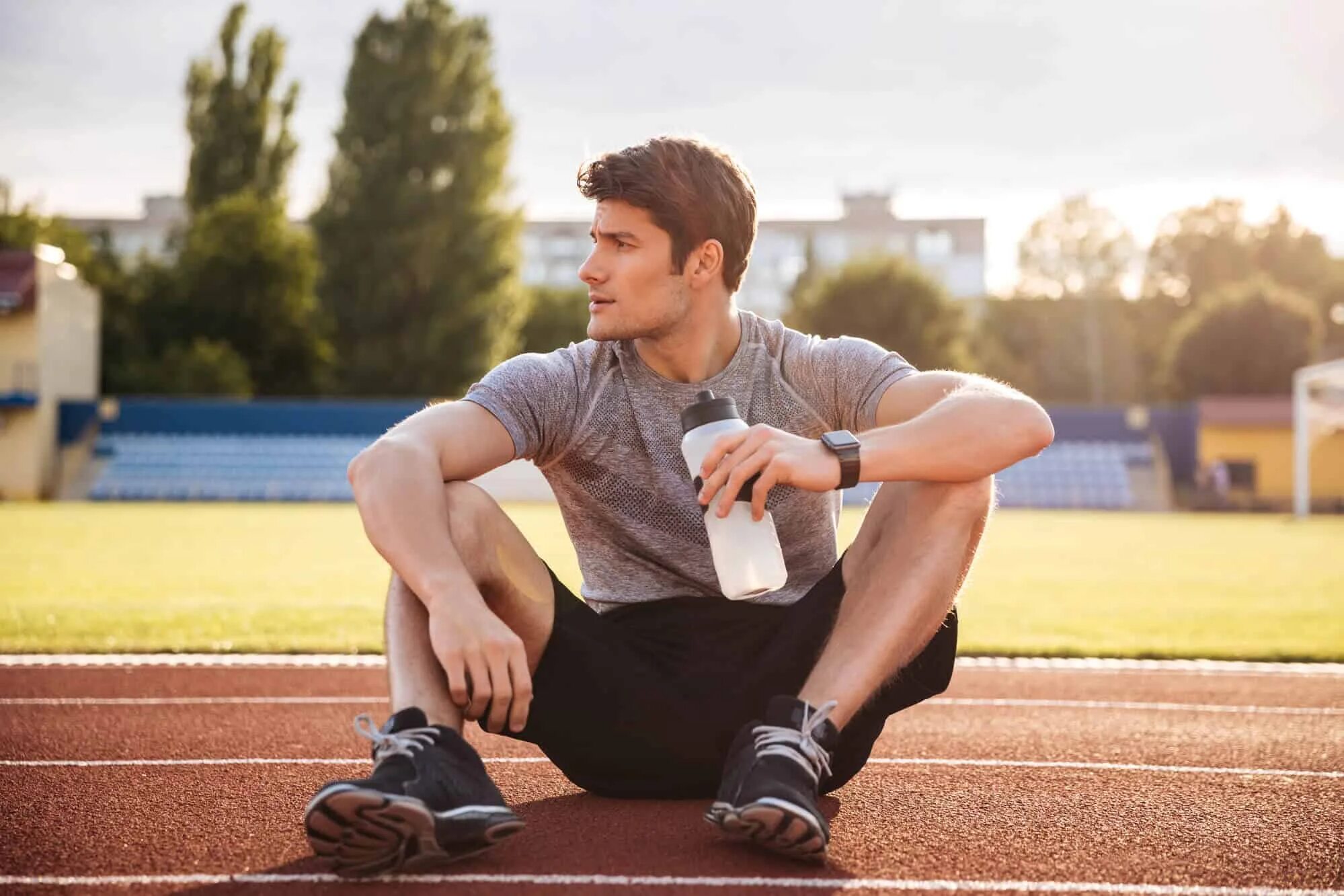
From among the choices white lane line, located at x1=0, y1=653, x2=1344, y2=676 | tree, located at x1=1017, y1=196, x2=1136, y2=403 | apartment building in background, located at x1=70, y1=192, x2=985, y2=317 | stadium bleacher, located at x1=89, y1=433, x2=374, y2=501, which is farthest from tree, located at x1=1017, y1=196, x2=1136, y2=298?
white lane line, located at x1=0, y1=653, x2=1344, y2=676

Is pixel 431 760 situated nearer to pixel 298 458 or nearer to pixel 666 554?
pixel 666 554

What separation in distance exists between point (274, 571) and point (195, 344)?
35.2m

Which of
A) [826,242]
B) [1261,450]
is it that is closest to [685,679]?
[1261,450]

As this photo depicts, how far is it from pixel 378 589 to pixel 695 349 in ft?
29.5

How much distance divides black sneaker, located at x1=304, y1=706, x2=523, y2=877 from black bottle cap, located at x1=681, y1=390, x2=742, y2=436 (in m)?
0.86

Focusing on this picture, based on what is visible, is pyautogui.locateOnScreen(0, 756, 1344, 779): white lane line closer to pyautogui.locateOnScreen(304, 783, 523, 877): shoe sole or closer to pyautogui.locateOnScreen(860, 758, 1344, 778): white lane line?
pyautogui.locateOnScreen(860, 758, 1344, 778): white lane line

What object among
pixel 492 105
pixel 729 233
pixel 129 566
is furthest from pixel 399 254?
pixel 729 233

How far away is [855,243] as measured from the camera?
86.4 m

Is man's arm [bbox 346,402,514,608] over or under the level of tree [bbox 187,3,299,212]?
under

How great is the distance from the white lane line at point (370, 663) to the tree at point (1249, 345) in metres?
43.9

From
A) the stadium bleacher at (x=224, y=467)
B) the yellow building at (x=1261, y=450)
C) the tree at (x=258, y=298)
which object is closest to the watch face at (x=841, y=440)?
the stadium bleacher at (x=224, y=467)

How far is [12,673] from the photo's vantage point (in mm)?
6641

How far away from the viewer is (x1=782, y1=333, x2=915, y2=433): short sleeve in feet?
12.2

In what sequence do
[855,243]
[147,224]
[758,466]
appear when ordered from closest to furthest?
[758,466]
[855,243]
[147,224]
